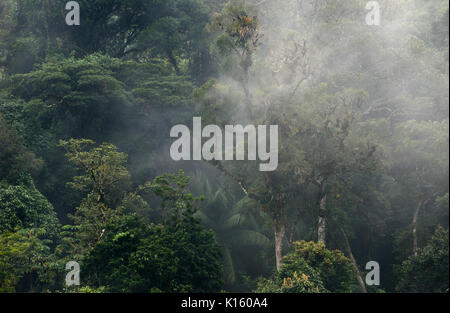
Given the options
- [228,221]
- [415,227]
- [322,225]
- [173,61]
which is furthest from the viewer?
[173,61]

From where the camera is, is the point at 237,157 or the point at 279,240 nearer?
the point at 279,240

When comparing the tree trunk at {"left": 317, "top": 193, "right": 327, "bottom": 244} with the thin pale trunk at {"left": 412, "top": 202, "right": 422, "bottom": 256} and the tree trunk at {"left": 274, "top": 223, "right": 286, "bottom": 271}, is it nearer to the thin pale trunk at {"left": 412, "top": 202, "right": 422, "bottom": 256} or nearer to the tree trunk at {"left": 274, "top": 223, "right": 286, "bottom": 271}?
the tree trunk at {"left": 274, "top": 223, "right": 286, "bottom": 271}

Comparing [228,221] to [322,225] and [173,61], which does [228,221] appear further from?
[173,61]

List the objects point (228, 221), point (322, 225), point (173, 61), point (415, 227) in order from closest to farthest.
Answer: point (415, 227) < point (322, 225) < point (228, 221) < point (173, 61)

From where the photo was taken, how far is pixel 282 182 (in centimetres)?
1308

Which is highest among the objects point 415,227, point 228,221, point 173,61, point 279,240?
point 173,61

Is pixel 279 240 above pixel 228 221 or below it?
below

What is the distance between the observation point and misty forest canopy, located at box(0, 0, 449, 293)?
11242mm

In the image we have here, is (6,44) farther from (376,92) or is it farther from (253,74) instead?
(376,92)

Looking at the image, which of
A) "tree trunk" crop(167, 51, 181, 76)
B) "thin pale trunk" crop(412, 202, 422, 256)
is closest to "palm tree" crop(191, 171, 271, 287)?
"thin pale trunk" crop(412, 202, 422, 256)

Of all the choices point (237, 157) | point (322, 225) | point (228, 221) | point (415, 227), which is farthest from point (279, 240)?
point (415, 227)

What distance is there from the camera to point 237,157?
13.6m
